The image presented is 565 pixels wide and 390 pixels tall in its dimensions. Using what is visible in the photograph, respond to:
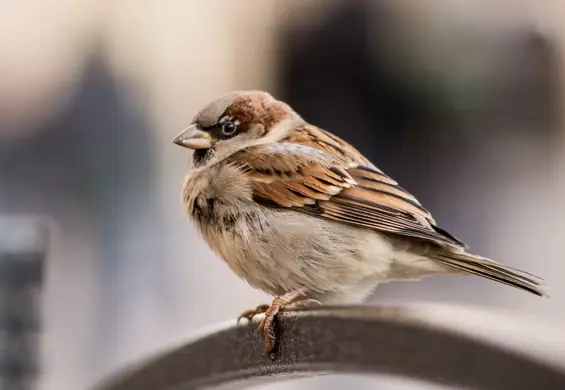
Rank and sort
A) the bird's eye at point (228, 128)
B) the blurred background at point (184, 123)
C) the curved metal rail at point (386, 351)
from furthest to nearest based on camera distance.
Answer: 1. the blurred background at point (184, 123)
2. the bird's eye at point (228, 128)
3. the curved metal rail at point (386, 351)

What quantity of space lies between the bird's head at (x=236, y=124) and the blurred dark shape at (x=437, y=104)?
71 centimetres

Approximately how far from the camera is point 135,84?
7.04 ft

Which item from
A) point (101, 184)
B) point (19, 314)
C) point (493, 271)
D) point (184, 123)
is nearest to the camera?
point (493, 271)

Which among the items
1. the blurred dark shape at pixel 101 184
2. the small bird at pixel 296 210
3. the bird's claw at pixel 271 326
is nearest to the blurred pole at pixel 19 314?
the small bird at pixel 296 210

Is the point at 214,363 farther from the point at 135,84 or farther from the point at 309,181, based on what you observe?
the point at 135,84

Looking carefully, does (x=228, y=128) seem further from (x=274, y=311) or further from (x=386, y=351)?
(x=386, y=351)

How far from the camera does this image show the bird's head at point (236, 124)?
800mm

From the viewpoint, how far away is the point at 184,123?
180cm

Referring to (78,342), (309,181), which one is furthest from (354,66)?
(309,181)

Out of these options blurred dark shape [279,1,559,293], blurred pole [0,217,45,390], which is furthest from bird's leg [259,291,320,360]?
blurred dark shape [279,1,559,293]

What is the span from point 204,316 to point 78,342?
0.27 m

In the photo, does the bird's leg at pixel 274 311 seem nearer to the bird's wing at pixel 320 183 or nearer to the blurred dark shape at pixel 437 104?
the bird's wing at pixel 320 183

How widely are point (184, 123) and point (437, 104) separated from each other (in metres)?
0.63

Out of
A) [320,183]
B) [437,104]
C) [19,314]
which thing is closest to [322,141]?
[320,183]
